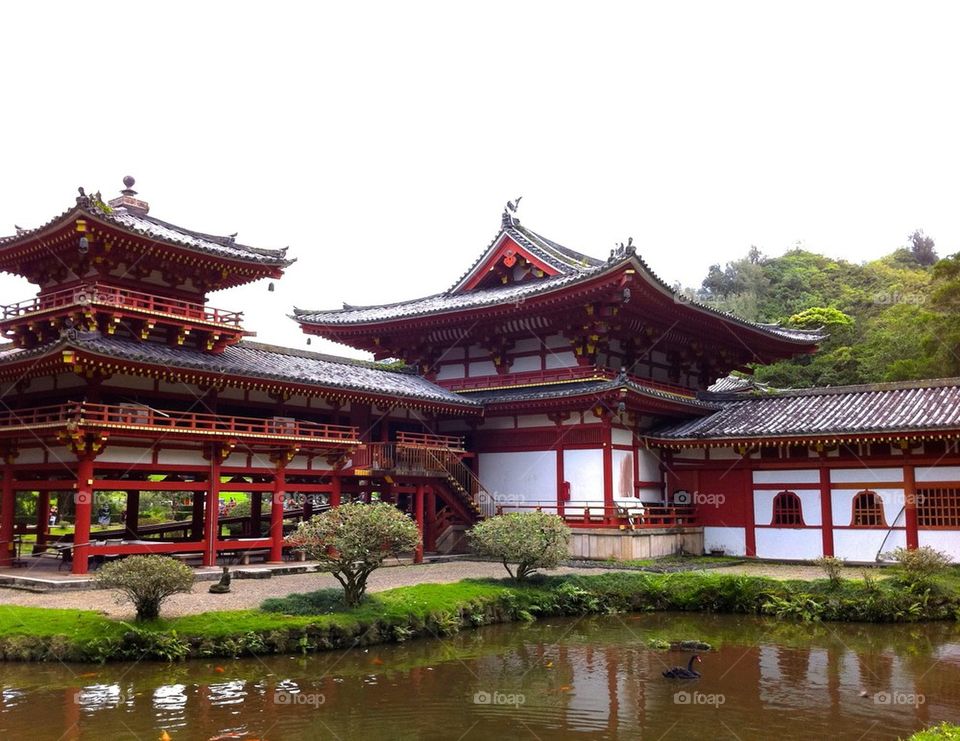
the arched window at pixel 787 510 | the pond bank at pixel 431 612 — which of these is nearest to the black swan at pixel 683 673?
the pond bank at pixel 431 612

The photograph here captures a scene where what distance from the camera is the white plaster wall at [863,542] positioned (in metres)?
30.2

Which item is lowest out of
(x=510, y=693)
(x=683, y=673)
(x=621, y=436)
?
(x=510, y=693)

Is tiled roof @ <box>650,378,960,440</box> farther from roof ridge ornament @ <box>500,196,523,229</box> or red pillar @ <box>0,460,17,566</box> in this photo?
red pillar @ <box>0,460,17,566</box>

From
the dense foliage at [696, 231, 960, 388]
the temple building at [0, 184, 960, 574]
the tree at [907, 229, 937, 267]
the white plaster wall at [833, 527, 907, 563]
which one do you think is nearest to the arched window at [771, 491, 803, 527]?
the temple building at [0, 184, 960, 574]

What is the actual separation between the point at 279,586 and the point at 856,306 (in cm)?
6845

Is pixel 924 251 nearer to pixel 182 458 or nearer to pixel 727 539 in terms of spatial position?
pixel 727 539

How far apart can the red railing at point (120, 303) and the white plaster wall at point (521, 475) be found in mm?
12781

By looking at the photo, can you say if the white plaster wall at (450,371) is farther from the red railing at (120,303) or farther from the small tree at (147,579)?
the small tree at (147,579)

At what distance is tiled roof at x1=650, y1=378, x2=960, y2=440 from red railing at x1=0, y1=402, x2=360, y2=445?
1378 cm

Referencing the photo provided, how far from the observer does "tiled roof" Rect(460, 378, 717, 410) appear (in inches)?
1247

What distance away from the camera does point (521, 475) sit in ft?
119

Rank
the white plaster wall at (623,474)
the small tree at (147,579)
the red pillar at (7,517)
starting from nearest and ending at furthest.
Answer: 1. the small tree at (147,579)
2. the red pillar at (7,517)
3. the white plaster wall at (623,474)

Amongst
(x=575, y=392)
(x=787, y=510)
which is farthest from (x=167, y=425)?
(x=787, y=510)

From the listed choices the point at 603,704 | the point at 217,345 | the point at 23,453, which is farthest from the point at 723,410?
the point at 23,453
